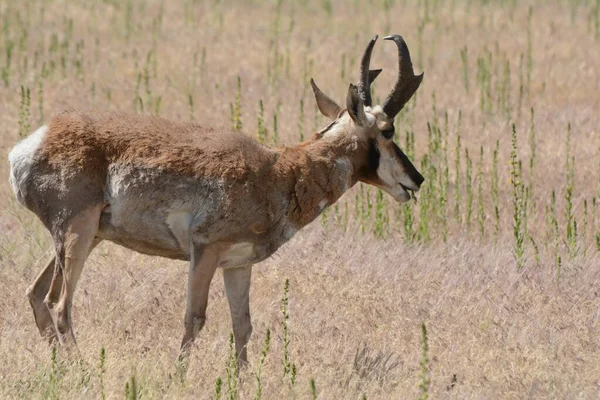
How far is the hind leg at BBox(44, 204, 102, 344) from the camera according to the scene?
299 inches

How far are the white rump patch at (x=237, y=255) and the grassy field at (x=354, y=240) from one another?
0.49m

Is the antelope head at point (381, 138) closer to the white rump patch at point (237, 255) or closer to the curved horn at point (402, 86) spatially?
the curved horn at point (402, 86)

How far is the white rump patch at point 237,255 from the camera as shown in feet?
25.4

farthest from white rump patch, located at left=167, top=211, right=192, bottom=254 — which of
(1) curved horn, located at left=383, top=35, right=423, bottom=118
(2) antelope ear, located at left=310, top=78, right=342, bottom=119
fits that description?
(1) curved horn, located at left=383, top=35, right=423, bottom=118

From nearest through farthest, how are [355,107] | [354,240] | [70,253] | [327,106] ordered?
[70,253] < [355,107] < [327,106] < [354,240]

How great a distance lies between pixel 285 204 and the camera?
7.90m

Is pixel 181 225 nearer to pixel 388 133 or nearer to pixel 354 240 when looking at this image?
pixel 388 133

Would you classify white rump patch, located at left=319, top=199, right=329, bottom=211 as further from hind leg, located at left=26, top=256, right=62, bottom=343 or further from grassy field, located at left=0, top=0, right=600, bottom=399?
hind leg, located at left=26, top=256, right=62, bottom=343

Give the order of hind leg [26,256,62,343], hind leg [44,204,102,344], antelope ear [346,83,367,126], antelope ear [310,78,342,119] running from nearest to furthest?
hind leg [44,204,102,344], antelope ear [346,83,367,126], hind leg [26,256,62,343], antelope ear [310,78,342,119]

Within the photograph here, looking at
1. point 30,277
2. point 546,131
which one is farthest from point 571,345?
point 546,131

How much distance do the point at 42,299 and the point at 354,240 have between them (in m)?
3.13

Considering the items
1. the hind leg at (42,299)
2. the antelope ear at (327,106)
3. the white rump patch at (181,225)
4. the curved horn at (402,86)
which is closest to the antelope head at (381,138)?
the curved horn at (402,86)

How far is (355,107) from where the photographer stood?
7.95 metres

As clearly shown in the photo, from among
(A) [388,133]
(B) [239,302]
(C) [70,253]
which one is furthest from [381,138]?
(C) [70,253]
